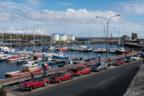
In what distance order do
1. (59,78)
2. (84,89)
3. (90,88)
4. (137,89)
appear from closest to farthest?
(137,89)
(84,89)
(90,88)
(59,78)

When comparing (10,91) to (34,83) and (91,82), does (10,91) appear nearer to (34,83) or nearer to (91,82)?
(34,83)

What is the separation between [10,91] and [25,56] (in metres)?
83.7

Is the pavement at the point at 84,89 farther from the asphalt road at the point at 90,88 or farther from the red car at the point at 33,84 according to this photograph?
the red car at the point at 33,84

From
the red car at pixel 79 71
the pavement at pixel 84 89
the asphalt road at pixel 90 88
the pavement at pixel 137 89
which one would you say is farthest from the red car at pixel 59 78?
the pavement at pixel 137 89

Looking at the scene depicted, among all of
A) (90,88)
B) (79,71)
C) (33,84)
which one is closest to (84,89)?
(90,88)

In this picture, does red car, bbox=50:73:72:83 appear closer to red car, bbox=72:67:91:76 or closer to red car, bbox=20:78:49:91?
red car, bbox=20:78:49:91

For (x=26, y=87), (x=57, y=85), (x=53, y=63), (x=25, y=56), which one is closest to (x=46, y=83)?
(x=57, y=85)

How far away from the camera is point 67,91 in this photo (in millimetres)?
41656

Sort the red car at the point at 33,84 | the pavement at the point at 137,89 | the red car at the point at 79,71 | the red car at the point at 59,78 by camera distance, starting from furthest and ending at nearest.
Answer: the red car at the point at 79,71 < the red car at the point at 59,78 < the red car at the point at 33,84 < the pavement at the point at 137,89

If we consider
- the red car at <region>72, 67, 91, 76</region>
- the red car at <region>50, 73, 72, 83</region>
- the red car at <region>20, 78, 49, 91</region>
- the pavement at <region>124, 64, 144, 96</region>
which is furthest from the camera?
the red car at <region>72, 67, 91, 76</region>

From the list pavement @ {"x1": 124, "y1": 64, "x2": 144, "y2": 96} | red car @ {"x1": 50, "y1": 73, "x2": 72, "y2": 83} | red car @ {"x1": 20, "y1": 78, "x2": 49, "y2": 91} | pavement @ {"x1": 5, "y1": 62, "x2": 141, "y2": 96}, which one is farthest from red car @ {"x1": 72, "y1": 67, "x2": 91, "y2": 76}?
pavement @ {"x1": 124, "y1": 64, "x2": 144, "y2": 96}

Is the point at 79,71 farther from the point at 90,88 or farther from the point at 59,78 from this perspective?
the point at 90,88

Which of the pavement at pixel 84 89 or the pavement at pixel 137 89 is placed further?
the pavement at pixel 84 89

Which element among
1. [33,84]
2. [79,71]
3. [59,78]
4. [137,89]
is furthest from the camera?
[79,71]
